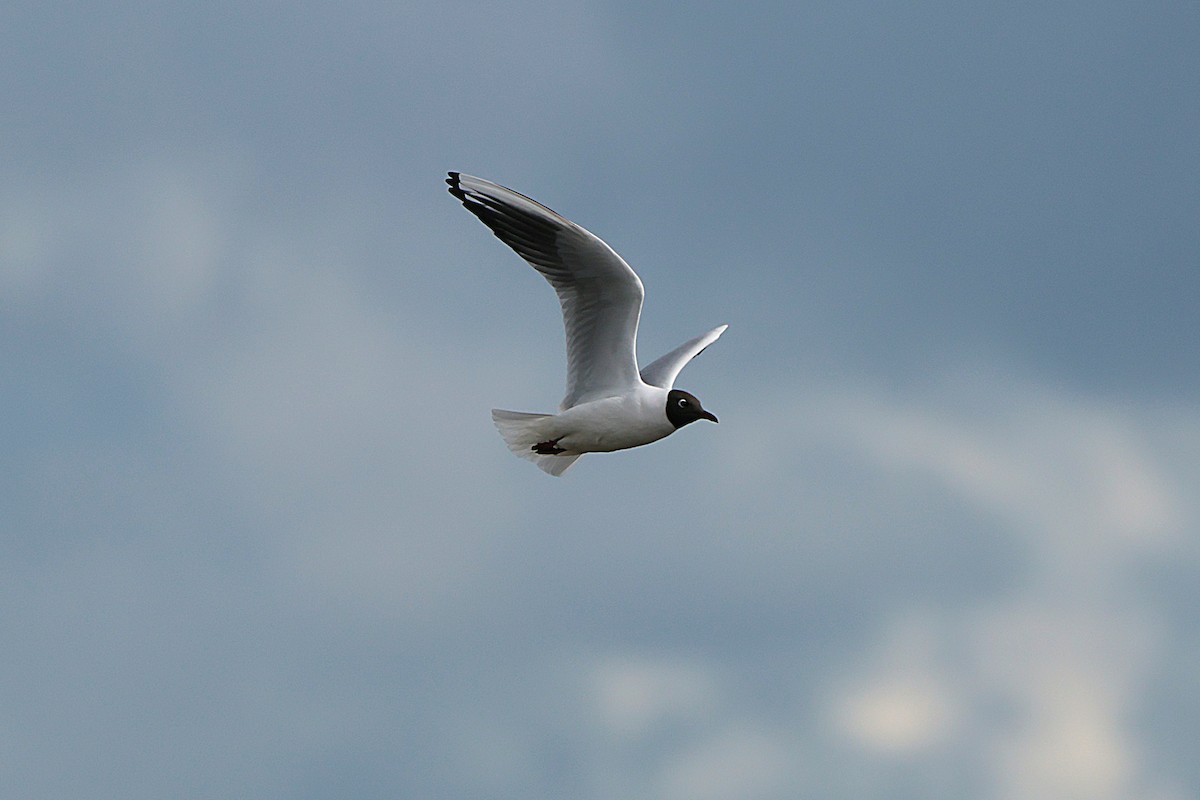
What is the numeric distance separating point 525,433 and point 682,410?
6.82 ft

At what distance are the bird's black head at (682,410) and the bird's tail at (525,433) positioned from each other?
1506mm

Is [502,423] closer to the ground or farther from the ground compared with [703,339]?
closer to the ground

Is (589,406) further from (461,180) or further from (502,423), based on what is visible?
(461,180)

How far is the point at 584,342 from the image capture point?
904 inches

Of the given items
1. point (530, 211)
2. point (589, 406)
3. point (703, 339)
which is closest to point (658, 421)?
point (589, 406)

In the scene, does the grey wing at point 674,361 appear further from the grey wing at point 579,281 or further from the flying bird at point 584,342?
the grey wing at point 579,281

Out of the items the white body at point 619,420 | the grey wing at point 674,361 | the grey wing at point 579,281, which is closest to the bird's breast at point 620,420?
the white body at point 619,420

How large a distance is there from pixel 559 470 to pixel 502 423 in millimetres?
1192

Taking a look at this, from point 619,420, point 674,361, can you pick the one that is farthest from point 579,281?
point 674,361

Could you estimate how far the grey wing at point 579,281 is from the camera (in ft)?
71.3

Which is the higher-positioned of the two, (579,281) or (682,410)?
(579,281)

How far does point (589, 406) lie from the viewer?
22.7m

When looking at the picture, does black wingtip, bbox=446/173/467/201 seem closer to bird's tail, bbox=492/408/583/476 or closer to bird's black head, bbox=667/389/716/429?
bird's tail, bbox=492/408/583/476

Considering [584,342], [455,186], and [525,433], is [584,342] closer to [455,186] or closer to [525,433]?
[525,433]
